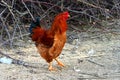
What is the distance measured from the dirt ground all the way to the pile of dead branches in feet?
1.24

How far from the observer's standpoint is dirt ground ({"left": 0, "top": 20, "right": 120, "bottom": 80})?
16.8ft

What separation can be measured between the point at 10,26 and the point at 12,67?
1.97m

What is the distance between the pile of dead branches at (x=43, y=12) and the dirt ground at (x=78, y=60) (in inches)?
14.8

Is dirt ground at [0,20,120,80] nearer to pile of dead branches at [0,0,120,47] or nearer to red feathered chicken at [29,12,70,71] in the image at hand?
red feathered chicken at [29,12,70,71]

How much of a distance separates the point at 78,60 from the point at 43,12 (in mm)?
1800

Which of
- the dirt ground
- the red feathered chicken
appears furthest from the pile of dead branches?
the red feathered chicken

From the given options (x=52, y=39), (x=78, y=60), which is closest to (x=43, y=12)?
(x=78, y=60)

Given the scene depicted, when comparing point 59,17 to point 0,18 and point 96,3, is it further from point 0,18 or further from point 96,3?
point 96,3

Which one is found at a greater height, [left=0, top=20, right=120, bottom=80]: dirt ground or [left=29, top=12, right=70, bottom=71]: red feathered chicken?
[left=29, top=12, right=70, bottom=71]: red feathered chicken

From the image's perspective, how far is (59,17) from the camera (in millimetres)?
5266

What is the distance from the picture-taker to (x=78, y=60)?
5820 mm

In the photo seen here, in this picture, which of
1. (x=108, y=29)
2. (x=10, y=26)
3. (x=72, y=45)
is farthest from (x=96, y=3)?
(x=10, y=26)

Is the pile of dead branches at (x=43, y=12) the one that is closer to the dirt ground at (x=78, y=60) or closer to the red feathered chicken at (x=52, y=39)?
the dirt ground at (x=78, y=60)

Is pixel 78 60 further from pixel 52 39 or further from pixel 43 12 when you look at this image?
pixel 43 12
